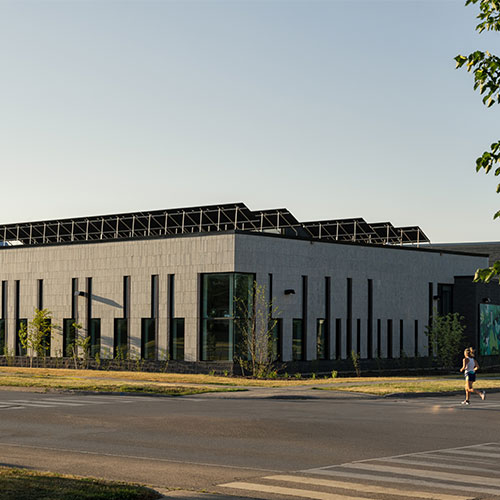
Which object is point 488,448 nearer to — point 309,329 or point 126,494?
point 126,494

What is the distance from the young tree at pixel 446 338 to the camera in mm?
46531

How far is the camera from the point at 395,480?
12.8 metres

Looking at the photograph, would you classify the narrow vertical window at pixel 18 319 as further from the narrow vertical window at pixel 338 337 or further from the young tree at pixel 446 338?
the young tree at pixel 446 338

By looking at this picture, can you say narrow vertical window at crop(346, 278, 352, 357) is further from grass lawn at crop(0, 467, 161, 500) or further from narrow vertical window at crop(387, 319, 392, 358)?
grass lawn at crop(0, 467, 161, 500)

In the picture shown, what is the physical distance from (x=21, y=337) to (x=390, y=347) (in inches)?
745

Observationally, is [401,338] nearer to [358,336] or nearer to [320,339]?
[358,336]

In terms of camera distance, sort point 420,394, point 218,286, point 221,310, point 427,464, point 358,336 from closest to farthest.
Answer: point 427,464, point 420,394, point 221,310, point 218,286, point 358,336

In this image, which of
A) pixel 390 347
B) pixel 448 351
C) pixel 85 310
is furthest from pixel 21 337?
pixel 448 351

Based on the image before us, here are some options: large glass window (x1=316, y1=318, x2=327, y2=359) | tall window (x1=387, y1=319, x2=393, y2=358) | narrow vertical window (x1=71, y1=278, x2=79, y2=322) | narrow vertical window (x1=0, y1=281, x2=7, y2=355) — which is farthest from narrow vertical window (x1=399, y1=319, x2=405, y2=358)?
narrow vertical window (x1=0, y1=281, x2=7, y2=355)

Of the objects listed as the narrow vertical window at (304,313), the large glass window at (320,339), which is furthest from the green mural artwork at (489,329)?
the narrow vertical window at (304,313)

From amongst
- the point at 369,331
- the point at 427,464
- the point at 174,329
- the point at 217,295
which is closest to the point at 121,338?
the point at 174,329

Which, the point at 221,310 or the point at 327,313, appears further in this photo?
the point at 327,313

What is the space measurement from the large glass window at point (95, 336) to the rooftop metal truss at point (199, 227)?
4228mm

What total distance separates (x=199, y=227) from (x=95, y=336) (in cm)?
821
